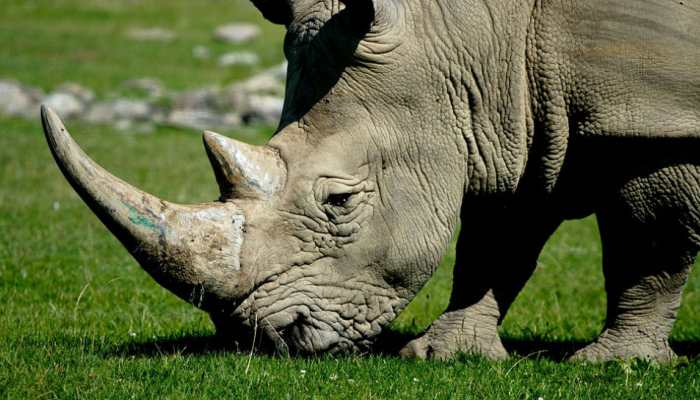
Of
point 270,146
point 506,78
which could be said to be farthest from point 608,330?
point 270,146

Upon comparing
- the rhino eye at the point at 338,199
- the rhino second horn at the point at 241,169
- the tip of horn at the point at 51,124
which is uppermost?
the tip of horn at the point at 51,124

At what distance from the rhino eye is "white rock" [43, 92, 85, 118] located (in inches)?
673

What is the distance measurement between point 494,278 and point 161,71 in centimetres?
2253

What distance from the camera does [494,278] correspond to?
7.40 meters

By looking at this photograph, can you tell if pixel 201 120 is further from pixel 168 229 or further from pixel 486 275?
pixel 168 229

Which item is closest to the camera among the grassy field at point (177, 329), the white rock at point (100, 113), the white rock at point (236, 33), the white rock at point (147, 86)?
the grassy field at point (177, 329)

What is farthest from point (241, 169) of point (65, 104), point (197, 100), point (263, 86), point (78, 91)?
point (78, 91)

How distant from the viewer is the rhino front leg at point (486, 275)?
6.99m

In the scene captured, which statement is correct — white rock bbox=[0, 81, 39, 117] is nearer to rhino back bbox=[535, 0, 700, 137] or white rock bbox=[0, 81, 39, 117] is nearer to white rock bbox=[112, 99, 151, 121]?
white rock bbox=[112, 99, 151, 121]

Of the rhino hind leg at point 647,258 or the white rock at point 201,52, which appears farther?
the white rock at point 201,52

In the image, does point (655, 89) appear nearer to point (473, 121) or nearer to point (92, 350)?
point (473, 121)

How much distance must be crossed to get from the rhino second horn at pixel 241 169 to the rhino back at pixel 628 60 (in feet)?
5.43

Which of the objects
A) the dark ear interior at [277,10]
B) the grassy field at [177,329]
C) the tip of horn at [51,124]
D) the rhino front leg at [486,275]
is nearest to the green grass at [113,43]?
the grassy field at [177,329]

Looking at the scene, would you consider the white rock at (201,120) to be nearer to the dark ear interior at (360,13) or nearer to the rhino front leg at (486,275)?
the rhino front leg at (486,275)
